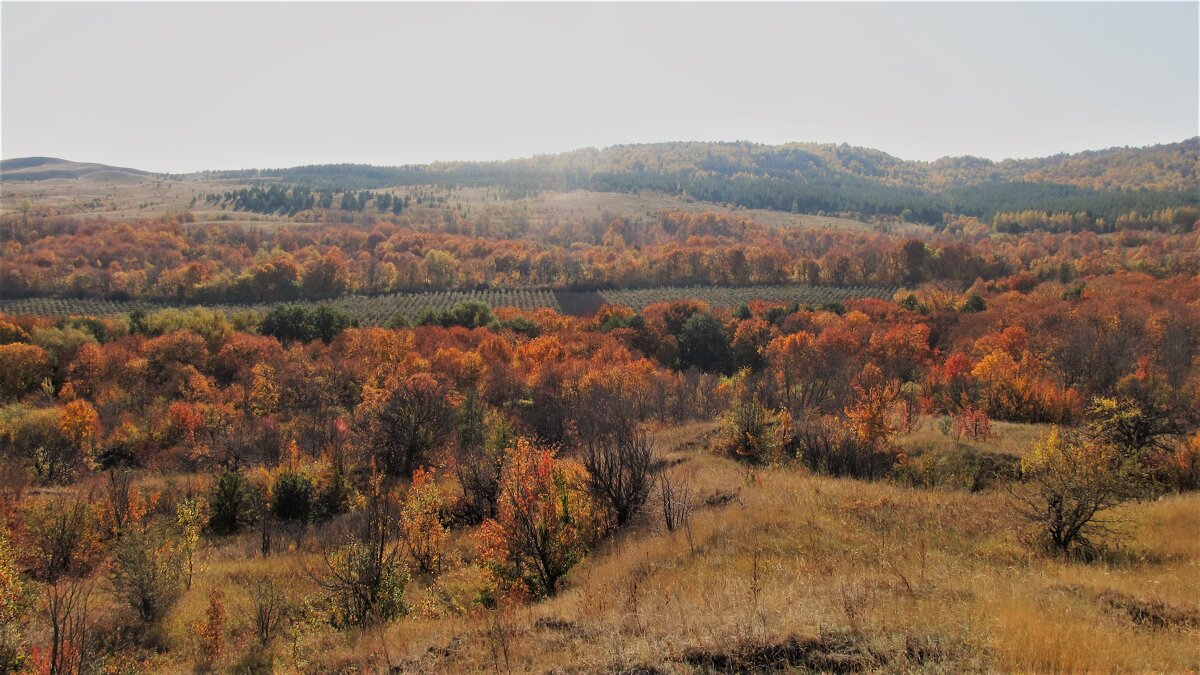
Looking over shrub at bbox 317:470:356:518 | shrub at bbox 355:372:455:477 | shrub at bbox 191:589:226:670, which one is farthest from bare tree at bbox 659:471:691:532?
shrub at bbox 317:470:356:518

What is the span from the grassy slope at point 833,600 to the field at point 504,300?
78263 millimetres

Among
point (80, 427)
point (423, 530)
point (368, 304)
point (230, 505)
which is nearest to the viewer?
point (423, 530)

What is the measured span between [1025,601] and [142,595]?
21.7m

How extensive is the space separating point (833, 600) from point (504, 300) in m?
100

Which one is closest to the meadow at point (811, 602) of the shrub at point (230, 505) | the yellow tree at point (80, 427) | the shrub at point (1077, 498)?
the shrub at point (1077, 498)

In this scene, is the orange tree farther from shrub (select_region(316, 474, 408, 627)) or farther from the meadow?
shrub (select_region(316, 474, 408, 627))

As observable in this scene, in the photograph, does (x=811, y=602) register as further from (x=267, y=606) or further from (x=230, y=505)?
(x=230, y=505)

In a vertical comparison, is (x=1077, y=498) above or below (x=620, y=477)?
above

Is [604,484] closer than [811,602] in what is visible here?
No

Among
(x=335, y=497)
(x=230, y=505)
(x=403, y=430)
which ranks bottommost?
(x=335, y=497)

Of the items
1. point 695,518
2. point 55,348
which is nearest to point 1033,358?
point 695,518

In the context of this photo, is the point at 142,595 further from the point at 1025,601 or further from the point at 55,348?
the point at 55,348

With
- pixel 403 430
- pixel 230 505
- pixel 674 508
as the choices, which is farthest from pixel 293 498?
pixel 674 508

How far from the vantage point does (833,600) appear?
10750 millimetres
